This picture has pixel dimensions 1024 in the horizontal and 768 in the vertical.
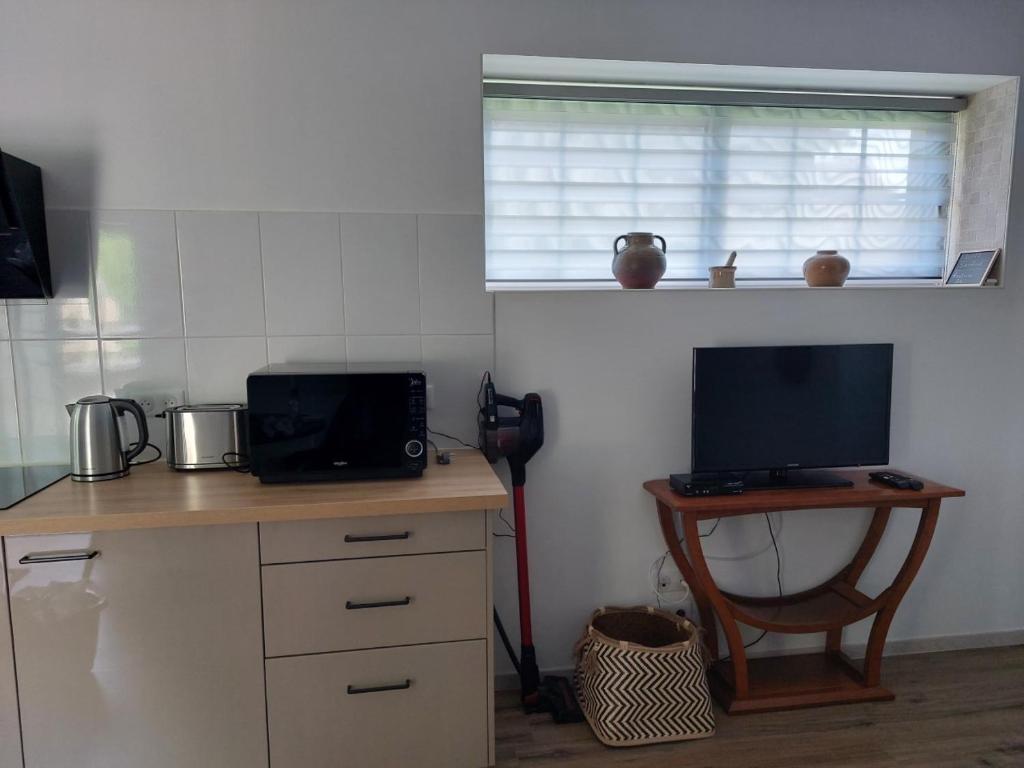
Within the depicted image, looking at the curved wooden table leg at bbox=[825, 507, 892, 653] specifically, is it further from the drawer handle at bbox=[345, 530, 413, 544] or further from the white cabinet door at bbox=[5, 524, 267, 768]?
the white cabinet door at bbox=[5, 524, 267, 768]

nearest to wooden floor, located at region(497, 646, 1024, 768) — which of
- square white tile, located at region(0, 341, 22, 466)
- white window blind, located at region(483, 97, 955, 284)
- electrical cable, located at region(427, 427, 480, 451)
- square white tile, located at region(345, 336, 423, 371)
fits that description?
electrical cable, located at region(427, 427, 480, 451)

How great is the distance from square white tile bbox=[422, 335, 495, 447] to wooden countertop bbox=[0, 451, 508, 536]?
1.13ft

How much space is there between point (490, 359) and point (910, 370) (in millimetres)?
1529

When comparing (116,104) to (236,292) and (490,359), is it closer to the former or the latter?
(236,292)

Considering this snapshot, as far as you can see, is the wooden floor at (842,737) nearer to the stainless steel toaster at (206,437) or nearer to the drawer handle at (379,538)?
the drawer handle at (379,538)

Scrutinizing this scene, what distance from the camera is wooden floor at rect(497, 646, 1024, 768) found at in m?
1.91

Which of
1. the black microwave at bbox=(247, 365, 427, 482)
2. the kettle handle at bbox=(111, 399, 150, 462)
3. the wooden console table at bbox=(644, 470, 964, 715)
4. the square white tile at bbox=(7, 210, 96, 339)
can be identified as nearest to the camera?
the black microwave at bbox=(247, 365, 427, 482)

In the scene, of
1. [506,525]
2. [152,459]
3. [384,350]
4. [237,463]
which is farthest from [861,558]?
[152,459]

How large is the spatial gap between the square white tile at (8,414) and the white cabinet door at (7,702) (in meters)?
0.59

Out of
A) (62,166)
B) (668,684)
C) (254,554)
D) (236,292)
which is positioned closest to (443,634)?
(254,554)

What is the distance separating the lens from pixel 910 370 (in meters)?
2.38

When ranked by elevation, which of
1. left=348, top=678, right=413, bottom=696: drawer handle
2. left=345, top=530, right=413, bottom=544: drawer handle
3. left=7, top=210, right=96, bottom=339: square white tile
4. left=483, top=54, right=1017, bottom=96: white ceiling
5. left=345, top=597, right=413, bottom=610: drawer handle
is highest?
Answer: left=483, top=54, right=1017, bottom=96: white ceiling

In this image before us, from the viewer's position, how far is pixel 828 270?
7.80ft

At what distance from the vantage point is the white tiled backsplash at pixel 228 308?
1961mm
